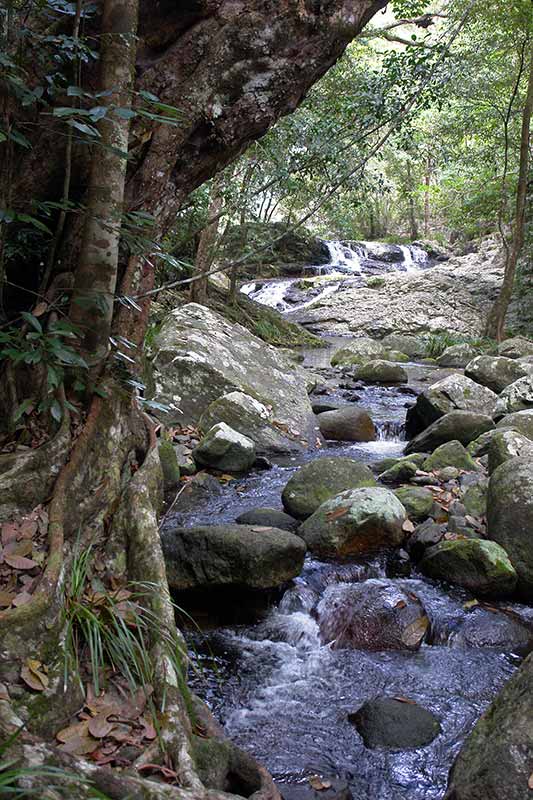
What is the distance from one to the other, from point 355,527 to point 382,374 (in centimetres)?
859

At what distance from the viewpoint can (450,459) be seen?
7215 mm

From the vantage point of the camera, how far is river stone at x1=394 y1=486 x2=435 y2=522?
235 inches

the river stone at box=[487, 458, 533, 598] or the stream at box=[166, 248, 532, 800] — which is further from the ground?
the river stone at box=[487, 458, 533, 598]

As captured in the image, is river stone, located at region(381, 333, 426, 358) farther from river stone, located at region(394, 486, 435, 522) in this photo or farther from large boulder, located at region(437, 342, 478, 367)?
river stone, located at region(394, 486, 435, 522)

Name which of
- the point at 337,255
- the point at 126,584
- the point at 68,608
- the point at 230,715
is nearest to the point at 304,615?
the point at 230,715

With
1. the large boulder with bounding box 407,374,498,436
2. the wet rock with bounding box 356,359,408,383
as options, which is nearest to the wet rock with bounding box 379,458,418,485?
the large boulder with bounding box 407,374,498,436

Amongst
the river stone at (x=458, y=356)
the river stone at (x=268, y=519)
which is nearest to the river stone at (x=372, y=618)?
the river stone at (x=268, y=519)

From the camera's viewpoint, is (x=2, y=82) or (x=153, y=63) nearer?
(x=2, y=82)

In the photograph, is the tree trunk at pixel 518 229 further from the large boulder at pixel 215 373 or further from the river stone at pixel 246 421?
the river stone at pixel 246 421

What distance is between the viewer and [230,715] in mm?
3701

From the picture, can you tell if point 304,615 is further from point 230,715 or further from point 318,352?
point 318,352

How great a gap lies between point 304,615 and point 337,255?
1032 inches

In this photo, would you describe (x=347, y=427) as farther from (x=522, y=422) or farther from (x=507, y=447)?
(x=507, y=447)

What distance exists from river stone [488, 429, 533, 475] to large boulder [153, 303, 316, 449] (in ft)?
9.08
